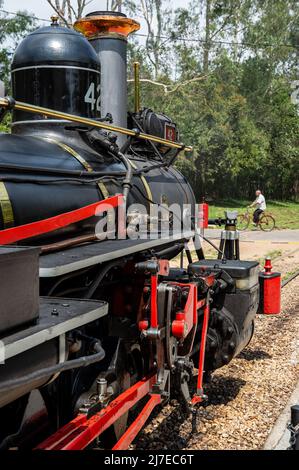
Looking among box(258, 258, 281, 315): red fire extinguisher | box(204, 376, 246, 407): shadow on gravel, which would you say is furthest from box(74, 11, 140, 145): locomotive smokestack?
box(204, 376, 246, 407): shadow on gravel

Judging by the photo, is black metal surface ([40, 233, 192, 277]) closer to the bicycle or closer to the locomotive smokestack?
the locomotive smokestack

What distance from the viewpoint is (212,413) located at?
4.25 meters

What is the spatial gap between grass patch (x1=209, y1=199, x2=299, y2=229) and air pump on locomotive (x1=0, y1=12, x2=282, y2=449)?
16429mm

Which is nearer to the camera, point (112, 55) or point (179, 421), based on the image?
point (179, 421)

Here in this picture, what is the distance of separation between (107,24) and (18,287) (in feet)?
12.9

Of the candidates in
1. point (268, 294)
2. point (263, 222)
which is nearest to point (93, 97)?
point (268, 294)

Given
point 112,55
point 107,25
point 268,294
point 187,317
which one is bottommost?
point 268,294

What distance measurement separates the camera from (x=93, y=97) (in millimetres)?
4254

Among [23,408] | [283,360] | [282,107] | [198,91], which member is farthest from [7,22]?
[23,408]

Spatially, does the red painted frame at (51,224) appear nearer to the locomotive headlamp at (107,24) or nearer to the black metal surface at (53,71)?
the black metal surface at (53,71)

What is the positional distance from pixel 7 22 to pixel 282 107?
15.5m

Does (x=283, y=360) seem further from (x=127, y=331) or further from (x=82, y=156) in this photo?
(x=82, y=156)

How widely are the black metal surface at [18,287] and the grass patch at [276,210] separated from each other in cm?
1882

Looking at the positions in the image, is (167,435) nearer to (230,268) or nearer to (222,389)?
(222,389)
